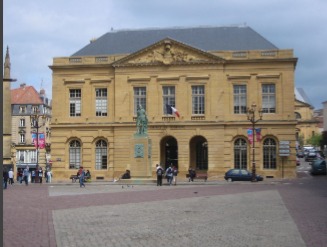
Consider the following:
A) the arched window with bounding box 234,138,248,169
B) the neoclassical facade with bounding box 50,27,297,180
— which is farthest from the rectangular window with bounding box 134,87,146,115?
the arched window with bounding box 234,138,248,169

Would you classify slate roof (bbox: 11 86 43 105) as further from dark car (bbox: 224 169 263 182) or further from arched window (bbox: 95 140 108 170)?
dark car (bbox: 224 169 263 182)

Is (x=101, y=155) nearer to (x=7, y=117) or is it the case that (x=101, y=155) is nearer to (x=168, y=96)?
(x=168, y=96)

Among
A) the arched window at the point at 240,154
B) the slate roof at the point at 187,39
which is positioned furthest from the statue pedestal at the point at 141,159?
the slate roof at the point at 187,39

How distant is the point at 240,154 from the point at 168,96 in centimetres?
974

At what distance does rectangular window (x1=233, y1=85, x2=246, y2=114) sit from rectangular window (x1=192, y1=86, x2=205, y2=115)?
3468 mm

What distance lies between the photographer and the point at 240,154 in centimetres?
5338

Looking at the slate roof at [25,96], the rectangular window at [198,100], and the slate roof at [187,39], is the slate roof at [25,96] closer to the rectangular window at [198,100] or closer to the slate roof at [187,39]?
the slate roof at [187,39]

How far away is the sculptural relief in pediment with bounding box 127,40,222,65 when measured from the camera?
53.5 m

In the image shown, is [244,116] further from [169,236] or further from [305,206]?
[169,236]

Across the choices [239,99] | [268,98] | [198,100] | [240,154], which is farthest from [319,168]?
[198,100]

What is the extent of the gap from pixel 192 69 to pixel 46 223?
40337 millimetres

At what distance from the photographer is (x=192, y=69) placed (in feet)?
176

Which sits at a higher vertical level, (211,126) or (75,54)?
(75,54)

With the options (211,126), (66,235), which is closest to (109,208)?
(66,235)
